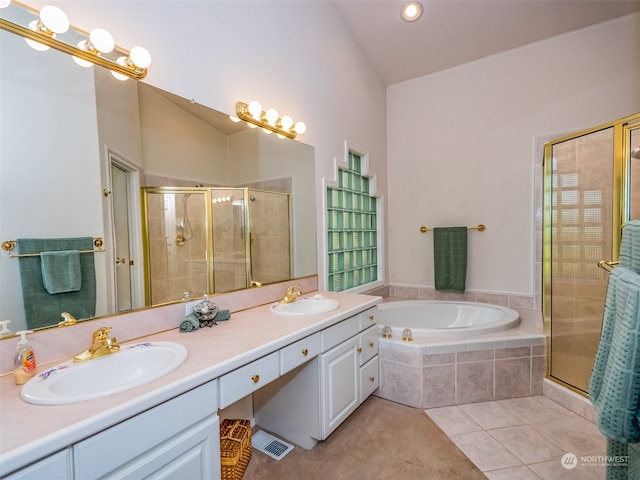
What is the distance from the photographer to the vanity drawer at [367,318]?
192cm

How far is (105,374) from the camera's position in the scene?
1.03 m

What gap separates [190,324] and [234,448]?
2.21 ft

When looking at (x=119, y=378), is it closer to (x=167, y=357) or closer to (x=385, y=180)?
(x=167, y=357)

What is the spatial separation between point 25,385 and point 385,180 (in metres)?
3.20

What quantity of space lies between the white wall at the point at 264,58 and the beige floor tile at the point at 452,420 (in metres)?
1.34

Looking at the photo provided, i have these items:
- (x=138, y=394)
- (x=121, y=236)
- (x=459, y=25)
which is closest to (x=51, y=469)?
(x=138, y=394)

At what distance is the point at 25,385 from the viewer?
0.84 m

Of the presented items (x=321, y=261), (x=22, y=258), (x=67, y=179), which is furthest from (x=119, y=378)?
(x=321, y=261)

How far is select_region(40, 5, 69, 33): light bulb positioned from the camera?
1011 mm

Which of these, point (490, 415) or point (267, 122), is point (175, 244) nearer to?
point (267, 122)

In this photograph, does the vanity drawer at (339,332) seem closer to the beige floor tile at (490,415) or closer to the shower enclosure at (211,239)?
the shower enclosure at (211,239)

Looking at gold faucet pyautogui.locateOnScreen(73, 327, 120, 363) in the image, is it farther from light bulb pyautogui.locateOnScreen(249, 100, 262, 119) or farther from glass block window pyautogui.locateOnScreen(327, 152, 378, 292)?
glass block window pyautogui.locateOnScreen(327, 152, 378, 292)

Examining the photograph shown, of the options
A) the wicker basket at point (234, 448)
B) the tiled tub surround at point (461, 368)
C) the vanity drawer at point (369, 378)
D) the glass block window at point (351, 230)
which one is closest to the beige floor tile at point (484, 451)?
the tiled tub surround at point (461, 368)

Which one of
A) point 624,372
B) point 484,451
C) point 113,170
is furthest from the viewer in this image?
point 484,451
